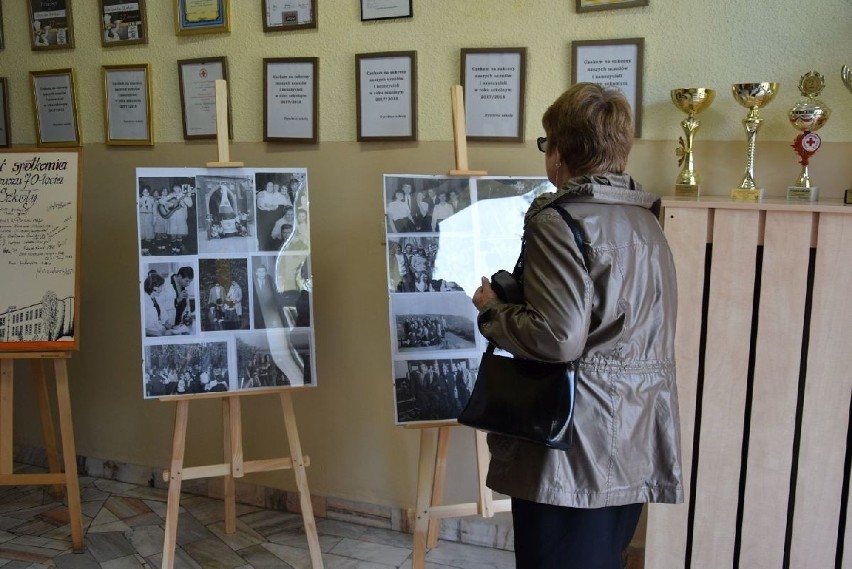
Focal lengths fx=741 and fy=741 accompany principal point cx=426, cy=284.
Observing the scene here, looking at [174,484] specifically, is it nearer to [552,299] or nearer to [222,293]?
[222,293]

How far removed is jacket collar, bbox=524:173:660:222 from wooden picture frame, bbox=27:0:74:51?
109 inches

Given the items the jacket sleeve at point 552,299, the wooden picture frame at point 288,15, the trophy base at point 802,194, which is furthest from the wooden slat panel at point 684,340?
the wooden picture frame at point 288,15

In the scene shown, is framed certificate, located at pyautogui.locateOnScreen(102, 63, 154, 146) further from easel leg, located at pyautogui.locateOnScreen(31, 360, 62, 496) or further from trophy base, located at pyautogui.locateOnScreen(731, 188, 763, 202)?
trophy base, located at pyautogui.locateOnScreen(731, 188, 763, 202)

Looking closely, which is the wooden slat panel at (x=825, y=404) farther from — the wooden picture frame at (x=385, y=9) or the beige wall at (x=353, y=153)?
the wooden picture frame at (x=385, y=9)

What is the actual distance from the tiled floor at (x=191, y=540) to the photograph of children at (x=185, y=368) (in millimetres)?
742

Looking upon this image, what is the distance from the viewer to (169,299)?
251 centimetres

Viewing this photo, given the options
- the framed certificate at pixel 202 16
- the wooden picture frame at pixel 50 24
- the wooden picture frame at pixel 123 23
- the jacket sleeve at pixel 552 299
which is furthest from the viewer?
the wooden picture frame at pixel 50 24

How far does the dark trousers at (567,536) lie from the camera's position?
5.21ft

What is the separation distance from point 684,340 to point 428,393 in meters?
0.81

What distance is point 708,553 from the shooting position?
2.31 m

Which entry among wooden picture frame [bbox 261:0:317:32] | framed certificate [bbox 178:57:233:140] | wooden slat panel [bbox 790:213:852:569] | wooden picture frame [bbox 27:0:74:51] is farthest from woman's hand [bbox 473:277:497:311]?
wooden picture frame [bbox 27:0:74:51]

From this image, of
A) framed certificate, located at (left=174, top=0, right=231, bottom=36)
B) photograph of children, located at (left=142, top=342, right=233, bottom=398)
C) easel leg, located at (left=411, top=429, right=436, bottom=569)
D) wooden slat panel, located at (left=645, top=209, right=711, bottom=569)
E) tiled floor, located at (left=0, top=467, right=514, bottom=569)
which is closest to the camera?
wooden slat panel, located at (left=645, top=209, right=711, bottom=569)

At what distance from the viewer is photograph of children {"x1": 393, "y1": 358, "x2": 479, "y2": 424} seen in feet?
7.89

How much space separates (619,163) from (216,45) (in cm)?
212
